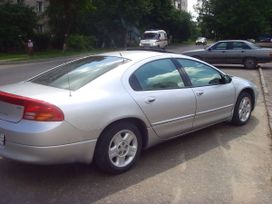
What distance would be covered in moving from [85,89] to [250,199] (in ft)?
7.02

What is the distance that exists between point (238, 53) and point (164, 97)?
577 inches

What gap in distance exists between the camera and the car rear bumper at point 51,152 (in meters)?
4.19

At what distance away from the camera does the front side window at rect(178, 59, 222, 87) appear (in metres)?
5.82

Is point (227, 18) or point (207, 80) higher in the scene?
point (227, 18)

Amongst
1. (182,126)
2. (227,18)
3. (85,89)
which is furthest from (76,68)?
(227,18)

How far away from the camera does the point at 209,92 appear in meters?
5.98

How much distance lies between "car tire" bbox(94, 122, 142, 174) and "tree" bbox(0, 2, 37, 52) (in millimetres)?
32510

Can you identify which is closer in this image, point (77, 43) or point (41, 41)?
point (77, 43)

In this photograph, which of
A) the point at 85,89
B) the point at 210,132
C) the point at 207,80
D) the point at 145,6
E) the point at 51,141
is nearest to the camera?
the point at 51,141

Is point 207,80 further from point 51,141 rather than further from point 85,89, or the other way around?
point 51,141

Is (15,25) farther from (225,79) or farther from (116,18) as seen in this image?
(225,79)

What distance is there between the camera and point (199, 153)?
560cm

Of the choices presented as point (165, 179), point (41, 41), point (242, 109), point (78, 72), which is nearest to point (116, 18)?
point (41, 41)

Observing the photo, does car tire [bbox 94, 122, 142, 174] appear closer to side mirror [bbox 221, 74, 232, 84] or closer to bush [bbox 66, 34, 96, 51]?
side mirror [bbox 221, 74, 232, 84]
